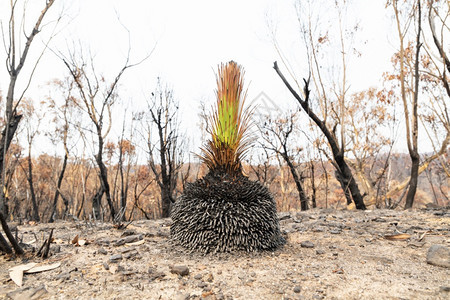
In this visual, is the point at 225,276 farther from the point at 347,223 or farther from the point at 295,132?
the point at 295,132

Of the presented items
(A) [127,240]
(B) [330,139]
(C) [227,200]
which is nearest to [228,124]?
(C) [227,200]

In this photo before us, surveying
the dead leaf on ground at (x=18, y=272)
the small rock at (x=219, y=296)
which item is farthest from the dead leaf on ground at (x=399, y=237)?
the dead leaf on ground at (x=18, y=272)

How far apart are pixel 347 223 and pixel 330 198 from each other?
2005 centimetres

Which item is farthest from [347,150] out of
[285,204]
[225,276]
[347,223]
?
[225,276]

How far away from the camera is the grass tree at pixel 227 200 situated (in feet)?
11.5

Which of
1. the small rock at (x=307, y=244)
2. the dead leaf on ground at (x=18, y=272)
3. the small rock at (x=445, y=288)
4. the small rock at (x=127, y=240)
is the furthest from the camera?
the small rock at (x=127, y=240)

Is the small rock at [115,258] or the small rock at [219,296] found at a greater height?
the small rock at [115,258]

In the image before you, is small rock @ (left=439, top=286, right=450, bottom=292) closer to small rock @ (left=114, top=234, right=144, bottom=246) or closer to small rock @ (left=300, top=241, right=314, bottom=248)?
small rock @ (left=300, top=241, right=314, bottom=248)

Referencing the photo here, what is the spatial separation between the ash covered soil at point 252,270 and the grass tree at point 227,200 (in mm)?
192

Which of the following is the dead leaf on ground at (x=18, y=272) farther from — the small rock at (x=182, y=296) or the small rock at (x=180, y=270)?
the small rock at (x=182, y=296)

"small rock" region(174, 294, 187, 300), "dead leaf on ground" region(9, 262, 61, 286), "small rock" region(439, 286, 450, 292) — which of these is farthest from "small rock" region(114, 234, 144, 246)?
"small rock" region(439, 286, 450, 292)

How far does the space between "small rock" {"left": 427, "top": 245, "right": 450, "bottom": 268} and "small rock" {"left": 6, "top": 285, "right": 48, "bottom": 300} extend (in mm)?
4276

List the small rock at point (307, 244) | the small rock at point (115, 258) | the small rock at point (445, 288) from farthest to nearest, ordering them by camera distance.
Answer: the small rock at point (307, 244)
the small rock at point (115, 258)
the small rock at point (445, 288)

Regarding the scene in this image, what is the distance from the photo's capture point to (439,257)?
3.12 meters
